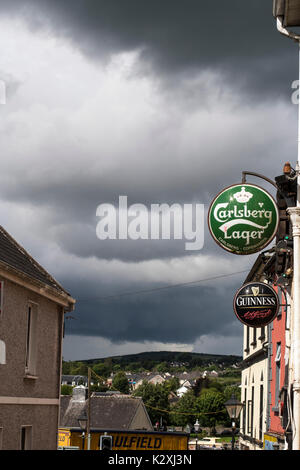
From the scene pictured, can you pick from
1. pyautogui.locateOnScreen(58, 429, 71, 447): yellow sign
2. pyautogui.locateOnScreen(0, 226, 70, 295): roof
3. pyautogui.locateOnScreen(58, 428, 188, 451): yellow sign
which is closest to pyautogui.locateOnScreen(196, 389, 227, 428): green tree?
pyautogui.locateOnScreen(58, 429, 71, 447): yellow sign

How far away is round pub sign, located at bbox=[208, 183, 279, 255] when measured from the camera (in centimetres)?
1273

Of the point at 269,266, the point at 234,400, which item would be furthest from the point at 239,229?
the point at 234,400

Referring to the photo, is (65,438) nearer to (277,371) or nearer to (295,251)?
(277,371)

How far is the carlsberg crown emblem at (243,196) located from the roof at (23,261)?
5.73 metres

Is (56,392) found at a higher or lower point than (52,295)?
lower

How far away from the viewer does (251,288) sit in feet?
46.7

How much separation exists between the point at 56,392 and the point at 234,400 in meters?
6.10

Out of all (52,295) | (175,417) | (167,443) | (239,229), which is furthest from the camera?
(175,417)

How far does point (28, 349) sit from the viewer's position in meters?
16.2

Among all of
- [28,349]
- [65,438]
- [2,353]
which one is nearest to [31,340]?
[28,349]

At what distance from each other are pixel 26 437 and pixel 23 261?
4.53 metres

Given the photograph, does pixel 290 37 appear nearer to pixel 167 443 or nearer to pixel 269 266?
→ pixel 269 266

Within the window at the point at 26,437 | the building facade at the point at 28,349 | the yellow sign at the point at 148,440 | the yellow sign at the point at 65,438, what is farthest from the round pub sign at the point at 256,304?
the yellow sign at the point at 65,438

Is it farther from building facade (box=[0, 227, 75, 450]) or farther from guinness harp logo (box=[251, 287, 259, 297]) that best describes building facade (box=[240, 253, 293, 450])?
building facade (box=[0, 227, 75, 450])
